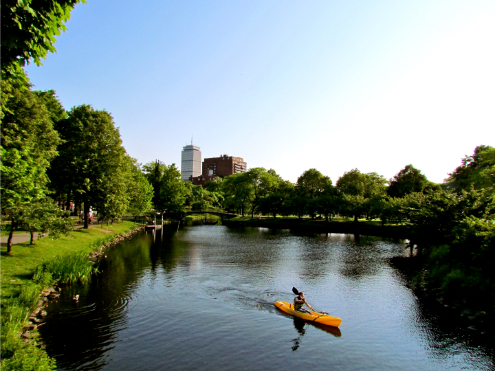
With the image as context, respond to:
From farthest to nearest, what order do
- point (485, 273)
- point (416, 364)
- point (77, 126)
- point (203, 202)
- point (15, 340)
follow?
point (203, 202) < point (77, 126) < point (485, 273) < point (416, 364) < point (15, 340)

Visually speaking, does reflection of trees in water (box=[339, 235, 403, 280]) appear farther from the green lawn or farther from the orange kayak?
the green lawn

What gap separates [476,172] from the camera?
53.8m

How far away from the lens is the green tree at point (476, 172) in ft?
152

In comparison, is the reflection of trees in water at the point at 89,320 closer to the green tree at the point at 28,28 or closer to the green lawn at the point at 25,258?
the green lawn at the point at 25,258

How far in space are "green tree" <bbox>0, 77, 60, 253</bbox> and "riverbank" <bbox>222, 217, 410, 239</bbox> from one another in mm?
53901

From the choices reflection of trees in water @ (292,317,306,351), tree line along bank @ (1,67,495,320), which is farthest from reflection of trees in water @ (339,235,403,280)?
reflection of trees in water @ (292,317,306,351)

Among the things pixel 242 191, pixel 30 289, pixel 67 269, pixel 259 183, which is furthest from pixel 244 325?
pixel 259 183

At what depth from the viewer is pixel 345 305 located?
21562mm

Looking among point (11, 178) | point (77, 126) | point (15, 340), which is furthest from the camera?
point (77, 126)

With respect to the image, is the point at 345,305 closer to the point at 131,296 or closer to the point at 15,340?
the point at 131,296

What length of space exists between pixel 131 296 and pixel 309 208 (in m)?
66.9

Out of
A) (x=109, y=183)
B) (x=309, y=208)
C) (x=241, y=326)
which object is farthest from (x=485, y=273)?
(x=309, y=208)

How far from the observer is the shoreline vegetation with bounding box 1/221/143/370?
407 inches

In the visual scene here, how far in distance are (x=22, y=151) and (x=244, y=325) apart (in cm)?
1854
